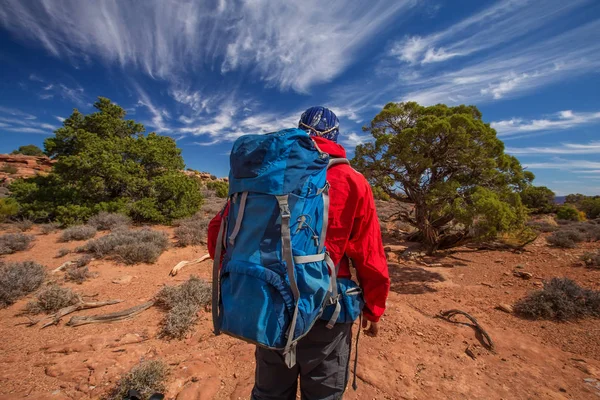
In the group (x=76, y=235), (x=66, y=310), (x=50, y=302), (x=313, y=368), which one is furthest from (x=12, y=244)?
(x=313, y=368)

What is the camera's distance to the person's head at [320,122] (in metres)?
1.65

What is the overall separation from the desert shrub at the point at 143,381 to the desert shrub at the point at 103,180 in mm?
9530

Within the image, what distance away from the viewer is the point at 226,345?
3359 millimetres

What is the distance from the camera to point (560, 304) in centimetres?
442

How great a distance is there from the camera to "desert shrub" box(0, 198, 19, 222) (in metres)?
9.92

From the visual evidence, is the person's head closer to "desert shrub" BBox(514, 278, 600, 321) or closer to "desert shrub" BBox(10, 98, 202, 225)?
"desert shrub" BBox(514, 278, 600, 321)

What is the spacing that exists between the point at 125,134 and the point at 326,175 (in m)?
16.5

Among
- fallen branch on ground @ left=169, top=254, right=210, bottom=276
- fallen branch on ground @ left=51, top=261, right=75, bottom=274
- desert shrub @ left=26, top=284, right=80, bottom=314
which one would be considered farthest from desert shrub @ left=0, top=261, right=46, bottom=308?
fallen branch on ground @ left=169, top=254, right=210, bottom=276

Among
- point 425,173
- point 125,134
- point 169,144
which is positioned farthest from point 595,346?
point 125,134

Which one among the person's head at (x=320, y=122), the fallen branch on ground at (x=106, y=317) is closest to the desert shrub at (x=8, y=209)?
the fallen branch on ground at (x=106, y=317)

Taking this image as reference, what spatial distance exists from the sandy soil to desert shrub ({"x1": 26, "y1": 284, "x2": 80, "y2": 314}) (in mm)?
271

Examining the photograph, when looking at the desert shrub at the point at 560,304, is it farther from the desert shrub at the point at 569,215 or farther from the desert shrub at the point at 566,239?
the desert shrub at the point at 569,215

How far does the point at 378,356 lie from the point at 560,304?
12.3 ft

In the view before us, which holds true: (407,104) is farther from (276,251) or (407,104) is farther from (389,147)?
(276,251)
